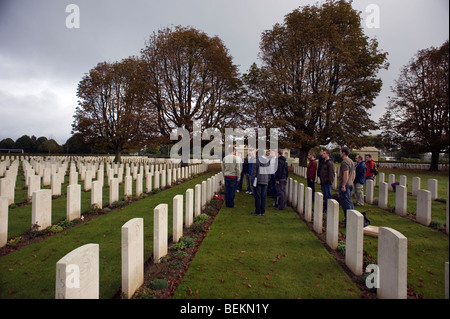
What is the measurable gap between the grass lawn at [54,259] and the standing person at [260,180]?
2751 millimetres

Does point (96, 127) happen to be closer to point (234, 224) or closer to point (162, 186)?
point (162, 186)

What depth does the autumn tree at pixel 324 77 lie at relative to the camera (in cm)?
1841

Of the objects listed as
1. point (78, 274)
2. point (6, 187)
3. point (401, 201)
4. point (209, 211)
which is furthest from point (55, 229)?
point (401, 201)

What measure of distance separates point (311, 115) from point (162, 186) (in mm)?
13055

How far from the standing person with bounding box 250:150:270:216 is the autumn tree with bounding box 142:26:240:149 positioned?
15.6 m

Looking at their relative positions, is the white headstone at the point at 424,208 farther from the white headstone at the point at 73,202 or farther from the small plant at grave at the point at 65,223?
the white headstone at the point at 73,202

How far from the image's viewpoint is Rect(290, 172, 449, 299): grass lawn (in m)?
3.38

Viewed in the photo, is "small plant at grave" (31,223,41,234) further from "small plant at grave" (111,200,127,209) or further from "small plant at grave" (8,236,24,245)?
"small plant at grave" (111,200,127,209)

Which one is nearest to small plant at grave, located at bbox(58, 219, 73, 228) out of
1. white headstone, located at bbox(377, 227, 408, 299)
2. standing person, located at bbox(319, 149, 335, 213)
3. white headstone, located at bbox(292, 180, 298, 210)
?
white headstone, located at bbox(377, 227, 408, 299)

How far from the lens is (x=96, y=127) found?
28938 millimetres

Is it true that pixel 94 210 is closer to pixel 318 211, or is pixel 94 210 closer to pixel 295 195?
pixel 318 211

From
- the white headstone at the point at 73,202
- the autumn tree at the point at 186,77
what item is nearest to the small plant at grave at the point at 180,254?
the white headstone at the point at 73,202

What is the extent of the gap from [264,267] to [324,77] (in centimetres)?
1925
